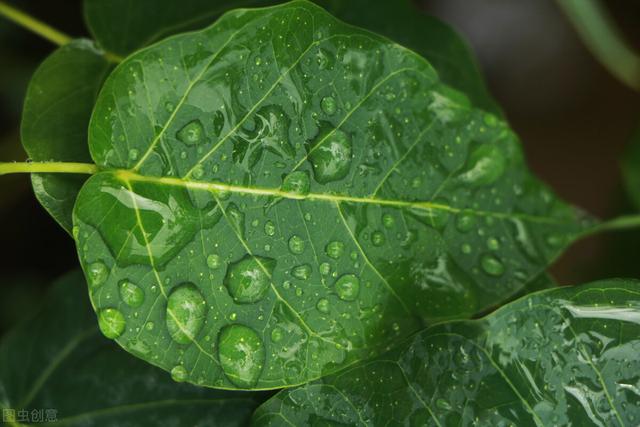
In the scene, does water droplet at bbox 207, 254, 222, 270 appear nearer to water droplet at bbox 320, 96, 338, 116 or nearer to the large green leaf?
water droplet at bbox 320, 96, 338, 116

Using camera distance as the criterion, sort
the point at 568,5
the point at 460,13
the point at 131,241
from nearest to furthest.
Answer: the point at 131,241
the point at 568,5
the point at 460,13

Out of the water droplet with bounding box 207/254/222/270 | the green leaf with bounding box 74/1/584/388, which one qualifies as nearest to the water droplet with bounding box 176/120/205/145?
the green leaf with bounding box 74/1/584/388

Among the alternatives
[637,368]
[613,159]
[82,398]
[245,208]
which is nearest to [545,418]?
[637,368]

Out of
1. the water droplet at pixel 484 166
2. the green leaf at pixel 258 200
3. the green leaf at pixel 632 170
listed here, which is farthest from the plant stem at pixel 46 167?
the green leaf at pixel 632 170

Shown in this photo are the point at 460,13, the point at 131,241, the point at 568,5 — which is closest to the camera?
the point at 131,241

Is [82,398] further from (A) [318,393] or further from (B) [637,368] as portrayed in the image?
(B) [637,368]

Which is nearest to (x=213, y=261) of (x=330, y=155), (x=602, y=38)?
(x=330, y=155)
